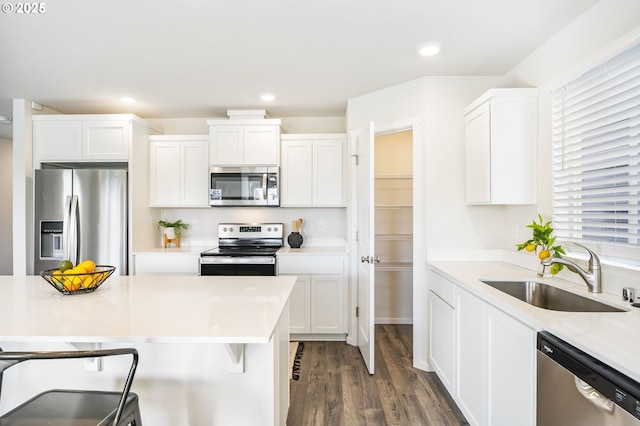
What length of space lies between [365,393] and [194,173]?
2.84m

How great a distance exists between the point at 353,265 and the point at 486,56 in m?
2.09

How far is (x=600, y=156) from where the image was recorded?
6.09ft

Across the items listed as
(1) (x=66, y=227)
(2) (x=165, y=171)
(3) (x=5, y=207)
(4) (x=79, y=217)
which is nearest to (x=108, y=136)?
(2) (x=165, y=171)

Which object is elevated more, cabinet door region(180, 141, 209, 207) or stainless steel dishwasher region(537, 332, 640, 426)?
cabinet door region(180, 141, 209, 207)

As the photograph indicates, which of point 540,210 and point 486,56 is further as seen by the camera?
point 486,56

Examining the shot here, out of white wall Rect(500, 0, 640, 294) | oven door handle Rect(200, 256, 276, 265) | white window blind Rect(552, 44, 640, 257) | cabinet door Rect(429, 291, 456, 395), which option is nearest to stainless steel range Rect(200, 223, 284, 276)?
oven door handle Rect(200, 256, 276, 265)

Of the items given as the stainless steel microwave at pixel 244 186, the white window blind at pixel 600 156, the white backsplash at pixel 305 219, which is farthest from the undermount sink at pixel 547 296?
the stainless steel microwave at pixel 244 186

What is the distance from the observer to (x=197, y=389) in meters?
1.53

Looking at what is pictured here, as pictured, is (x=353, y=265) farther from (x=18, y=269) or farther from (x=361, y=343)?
(x=18, y=269)

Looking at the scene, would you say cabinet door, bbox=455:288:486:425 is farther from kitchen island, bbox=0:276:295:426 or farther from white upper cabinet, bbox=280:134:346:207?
white upper cabinet, bbox=280:134:346:207

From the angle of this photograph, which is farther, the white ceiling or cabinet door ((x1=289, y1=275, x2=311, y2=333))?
cabinet door ((x1=289, y1=275, x2=311, y2=333))

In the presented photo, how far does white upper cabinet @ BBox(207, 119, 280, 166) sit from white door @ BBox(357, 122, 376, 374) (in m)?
1.03

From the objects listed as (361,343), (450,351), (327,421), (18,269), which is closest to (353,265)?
(361,343)

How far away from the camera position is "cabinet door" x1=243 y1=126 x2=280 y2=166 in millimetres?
3734
